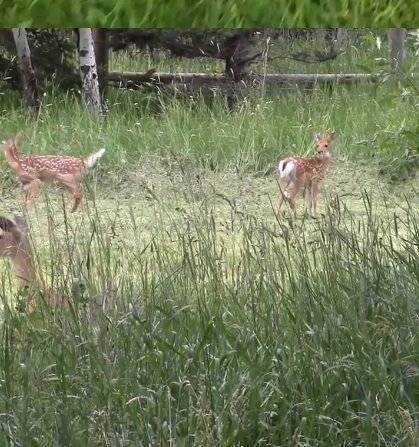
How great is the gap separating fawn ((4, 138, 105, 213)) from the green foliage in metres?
0.78

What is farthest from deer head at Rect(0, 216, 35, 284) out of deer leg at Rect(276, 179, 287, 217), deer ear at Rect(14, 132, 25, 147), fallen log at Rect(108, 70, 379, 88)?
deer leg at Rect(276, 179, 287, 217)

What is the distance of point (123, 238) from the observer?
96.3 inches

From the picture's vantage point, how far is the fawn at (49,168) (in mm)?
2398

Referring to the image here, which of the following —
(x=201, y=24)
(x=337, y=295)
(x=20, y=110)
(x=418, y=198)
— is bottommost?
(x=418, y=198)

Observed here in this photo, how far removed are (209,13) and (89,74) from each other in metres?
0.82

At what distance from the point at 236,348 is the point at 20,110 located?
0.97 m

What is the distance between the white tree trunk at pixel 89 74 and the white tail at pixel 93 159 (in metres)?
0.10

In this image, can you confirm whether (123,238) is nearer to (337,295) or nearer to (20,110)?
(20,110)

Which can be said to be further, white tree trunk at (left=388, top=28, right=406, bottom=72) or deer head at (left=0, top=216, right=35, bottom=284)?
white tree trunk at (left=388, top=28, right=406, bottom=72)

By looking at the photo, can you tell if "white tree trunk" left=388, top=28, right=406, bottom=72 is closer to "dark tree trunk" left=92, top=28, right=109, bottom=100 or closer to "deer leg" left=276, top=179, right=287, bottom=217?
"deer leg" left=276, top=179, right=287, bottom=217

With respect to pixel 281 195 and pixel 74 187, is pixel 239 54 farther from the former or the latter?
pixel 74 187

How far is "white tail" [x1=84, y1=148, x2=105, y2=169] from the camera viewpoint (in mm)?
2424

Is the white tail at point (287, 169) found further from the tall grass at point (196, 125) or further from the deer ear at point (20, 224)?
the deer ear at point (20, 224)

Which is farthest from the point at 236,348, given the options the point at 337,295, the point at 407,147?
the point at 407,147
